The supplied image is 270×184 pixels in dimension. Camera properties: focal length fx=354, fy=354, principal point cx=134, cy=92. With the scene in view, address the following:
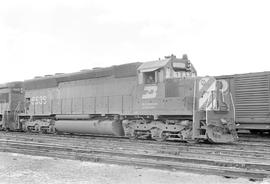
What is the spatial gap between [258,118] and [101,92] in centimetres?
691

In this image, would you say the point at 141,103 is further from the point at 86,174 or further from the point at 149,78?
the point at 86,174

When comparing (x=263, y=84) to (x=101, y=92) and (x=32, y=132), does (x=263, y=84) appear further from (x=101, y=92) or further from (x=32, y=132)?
(x=32, y=132)

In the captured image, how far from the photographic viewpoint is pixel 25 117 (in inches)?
813

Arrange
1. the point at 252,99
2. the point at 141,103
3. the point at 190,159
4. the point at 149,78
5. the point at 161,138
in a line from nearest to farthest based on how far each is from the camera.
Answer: the point at 190,159 → the point at 161,138 → the point at 149,78 → the point at 141,103 → the point at 252,99

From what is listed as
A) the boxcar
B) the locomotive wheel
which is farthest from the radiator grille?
the locomotive wheel

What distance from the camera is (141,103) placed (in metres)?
14.0

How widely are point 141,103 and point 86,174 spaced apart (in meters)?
7.16

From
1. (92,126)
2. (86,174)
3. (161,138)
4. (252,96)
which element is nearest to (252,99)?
(252,96)

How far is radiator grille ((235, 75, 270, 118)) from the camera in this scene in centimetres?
1493

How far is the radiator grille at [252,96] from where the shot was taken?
1493cm

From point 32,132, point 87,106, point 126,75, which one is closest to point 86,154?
point 126,75

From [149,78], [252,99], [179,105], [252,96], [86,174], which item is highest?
[149,78]

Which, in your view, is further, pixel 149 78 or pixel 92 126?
pixel 92 126

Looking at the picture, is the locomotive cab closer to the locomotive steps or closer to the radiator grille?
the locomotive steps
